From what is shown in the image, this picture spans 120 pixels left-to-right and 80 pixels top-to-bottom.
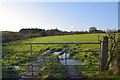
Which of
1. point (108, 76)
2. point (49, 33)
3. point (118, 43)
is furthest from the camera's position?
point (49, 33)

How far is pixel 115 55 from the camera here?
9.68ft

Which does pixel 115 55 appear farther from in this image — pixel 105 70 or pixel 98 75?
pixel 98 75

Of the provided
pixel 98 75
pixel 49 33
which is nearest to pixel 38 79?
pixel 98 75

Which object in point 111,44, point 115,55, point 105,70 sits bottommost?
point 105,70

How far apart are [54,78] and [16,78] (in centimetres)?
128

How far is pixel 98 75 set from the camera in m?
2.85

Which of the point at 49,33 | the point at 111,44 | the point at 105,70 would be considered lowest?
the point at 105,70

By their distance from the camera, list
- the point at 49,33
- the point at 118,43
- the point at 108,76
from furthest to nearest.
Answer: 1. the point at 49,33
2. the point at 118,43
3. the point at 108,76

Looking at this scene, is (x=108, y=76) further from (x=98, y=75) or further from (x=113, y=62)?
(x=113, y=62)

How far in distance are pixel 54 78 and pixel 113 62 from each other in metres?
2.00

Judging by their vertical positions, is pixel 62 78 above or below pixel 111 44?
below

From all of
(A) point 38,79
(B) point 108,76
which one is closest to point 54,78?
(A) point 38,79

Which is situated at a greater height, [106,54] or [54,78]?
[106,54]

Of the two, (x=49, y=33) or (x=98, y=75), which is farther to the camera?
(x=49, y=33)
